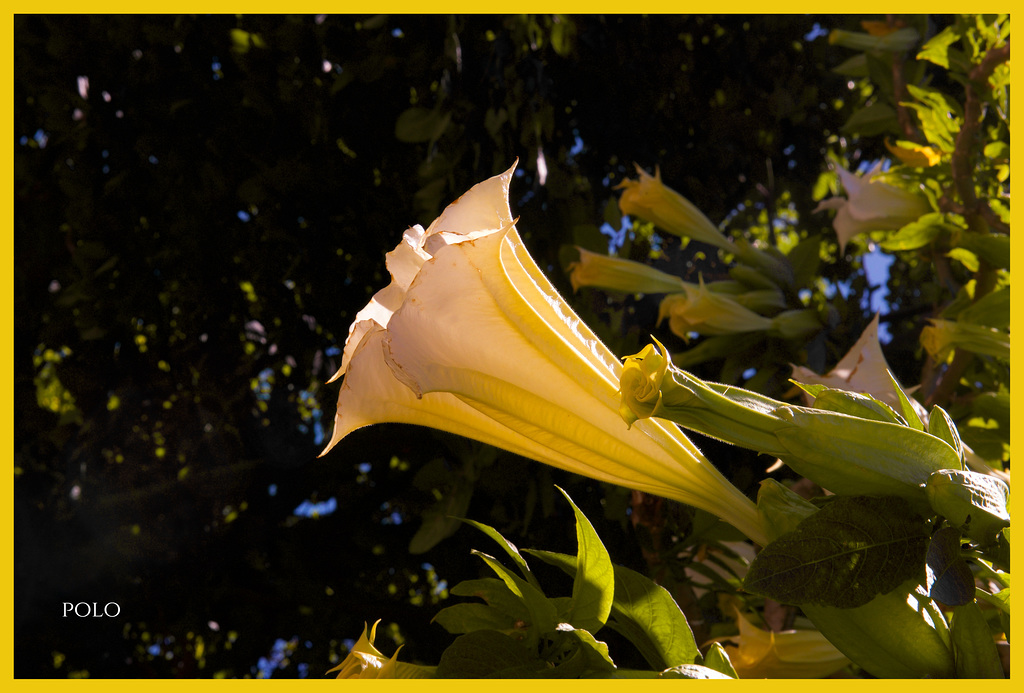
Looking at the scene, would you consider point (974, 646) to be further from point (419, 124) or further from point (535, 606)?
point (419, 124)

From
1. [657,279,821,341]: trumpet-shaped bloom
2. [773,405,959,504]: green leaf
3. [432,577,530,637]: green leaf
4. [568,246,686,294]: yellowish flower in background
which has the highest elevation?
[773,405,959,504]: green leaf

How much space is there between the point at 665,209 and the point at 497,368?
0.47 meters

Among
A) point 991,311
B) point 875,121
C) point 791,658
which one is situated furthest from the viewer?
point 875,121

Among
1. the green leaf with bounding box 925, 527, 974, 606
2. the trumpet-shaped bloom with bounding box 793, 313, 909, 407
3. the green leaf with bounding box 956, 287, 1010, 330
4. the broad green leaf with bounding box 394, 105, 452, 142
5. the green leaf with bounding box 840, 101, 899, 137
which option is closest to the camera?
the green leaf with bounding box 925, 527, 974, 606

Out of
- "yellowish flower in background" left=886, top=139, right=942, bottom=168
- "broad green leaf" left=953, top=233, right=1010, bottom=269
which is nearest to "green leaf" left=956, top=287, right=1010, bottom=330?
"broad green leaf" left=953, top=233, right=1010, bottom=269

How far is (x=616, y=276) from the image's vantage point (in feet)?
2.10

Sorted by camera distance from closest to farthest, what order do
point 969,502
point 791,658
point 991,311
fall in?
point 969,502
point 791,658
point 991,311

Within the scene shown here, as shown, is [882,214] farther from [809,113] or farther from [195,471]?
[195,471]

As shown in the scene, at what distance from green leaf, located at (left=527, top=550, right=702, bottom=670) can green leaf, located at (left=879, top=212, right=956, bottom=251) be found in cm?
47

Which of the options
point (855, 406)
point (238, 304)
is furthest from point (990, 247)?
point (238, 304)

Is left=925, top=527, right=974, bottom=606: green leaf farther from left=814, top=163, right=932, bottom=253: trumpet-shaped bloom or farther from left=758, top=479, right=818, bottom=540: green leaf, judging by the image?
left=814, top=163, right=932, bottom=253: trumpet-shaped bloom

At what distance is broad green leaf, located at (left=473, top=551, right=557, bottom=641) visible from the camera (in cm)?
26

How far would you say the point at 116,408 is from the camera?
0.71 meters

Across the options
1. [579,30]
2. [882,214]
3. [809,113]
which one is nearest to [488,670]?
[882,214]
